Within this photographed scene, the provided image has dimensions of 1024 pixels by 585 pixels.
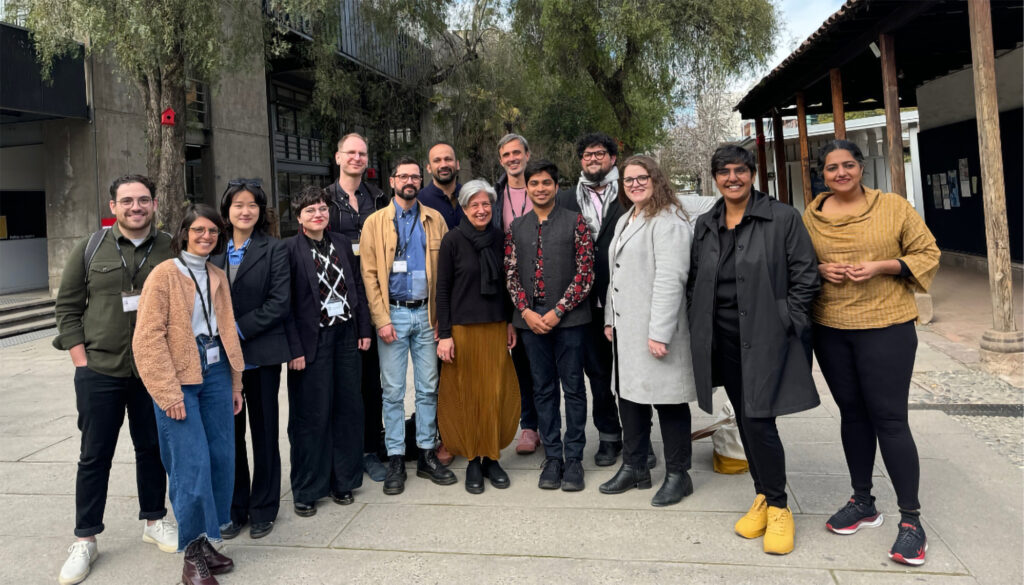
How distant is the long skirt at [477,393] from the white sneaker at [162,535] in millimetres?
1521

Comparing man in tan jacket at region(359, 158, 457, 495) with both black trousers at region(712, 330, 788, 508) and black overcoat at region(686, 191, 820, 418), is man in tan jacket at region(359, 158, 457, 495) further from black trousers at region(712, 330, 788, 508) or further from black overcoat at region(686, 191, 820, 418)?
black overcoat at region(686, 191, 820, 418)

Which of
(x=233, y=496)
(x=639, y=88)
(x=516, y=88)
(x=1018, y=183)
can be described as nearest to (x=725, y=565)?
(x=233, y=496)

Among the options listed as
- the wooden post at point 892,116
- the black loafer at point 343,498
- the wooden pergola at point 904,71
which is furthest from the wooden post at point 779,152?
the black loafer at point 343,498

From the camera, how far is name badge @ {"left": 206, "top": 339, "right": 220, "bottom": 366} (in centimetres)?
325

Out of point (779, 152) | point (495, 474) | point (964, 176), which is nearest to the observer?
point (495, 474)

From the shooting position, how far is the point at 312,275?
388 centimetres

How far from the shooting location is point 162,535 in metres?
3.52

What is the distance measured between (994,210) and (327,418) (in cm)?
630

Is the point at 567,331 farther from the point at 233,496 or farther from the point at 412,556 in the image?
the point at 233,496

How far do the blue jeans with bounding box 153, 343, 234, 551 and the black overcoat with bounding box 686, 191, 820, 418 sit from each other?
2463 mm

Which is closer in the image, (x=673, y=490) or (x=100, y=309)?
(x=100, y=309)

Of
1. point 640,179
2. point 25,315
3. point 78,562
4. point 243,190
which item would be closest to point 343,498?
point 78,562

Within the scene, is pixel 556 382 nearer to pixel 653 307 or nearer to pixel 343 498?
pixel 653 307

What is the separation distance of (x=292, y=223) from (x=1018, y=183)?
53.4 feet
